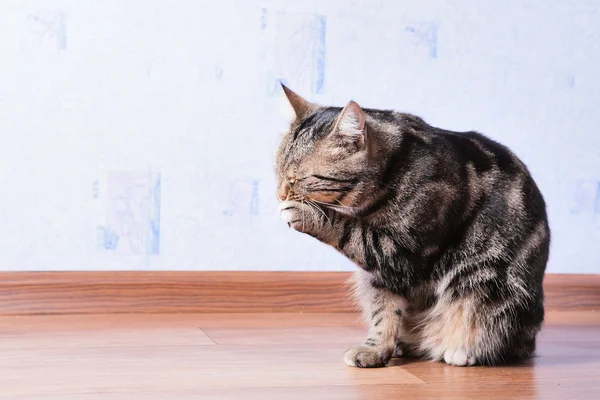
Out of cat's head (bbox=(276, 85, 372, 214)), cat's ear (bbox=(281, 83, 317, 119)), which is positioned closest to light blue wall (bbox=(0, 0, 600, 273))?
cat's ear (bbox=(281, 83, 317, 119))

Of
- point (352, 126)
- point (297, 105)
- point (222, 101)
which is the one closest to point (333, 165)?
point (352, 126)

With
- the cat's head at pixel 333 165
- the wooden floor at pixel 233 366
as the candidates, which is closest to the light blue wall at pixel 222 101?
the wooden floor at pixel 233 366

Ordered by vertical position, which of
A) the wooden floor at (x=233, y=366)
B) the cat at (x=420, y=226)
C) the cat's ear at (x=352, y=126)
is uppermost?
the cat's ear at (x=352, y=126)

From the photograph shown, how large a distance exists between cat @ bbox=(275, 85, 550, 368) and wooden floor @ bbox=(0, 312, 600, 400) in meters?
0.06

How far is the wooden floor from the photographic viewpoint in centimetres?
126

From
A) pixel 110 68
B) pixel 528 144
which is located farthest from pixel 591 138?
pixel 110 68

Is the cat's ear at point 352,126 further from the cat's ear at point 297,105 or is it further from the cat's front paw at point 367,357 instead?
the cat's front paw at point 367,357

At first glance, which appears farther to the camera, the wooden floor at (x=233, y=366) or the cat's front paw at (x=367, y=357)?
the cat's front paw at (x=367, y=357)

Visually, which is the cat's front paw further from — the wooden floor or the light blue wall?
the light blue wall

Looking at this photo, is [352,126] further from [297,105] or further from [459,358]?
[459,358]

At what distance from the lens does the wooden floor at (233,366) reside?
1259mm

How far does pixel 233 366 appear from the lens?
1.42 metres

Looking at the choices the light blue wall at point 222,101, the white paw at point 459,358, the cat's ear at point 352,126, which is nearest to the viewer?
the cat's ear at point 352,126

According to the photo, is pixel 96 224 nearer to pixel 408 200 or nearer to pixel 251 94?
pixel 251 94
